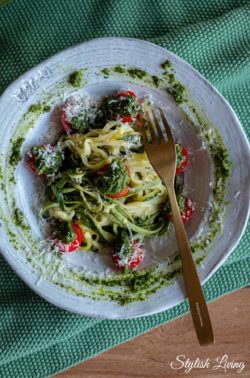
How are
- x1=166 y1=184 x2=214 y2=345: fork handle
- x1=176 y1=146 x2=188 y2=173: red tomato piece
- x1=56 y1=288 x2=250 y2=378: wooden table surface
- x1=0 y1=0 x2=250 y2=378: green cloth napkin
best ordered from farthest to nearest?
x1=56 y1=288 x2=250 y2=378: wooden table surface < x1=0 y1=0 x2=250 y2=378: green cloth napkin < x1=176 y1=146 x2=188 y2=173: red tomato piece < x1=166 y1=184 x2=214 y2=345: fork handle

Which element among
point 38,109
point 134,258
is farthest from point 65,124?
point 134,258

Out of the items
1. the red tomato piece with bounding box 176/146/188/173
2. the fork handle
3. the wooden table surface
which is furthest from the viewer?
the wooden table surface

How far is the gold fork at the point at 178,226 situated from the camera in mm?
1991

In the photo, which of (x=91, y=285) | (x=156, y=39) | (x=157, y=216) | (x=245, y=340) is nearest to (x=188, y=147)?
(x=157, y=216)

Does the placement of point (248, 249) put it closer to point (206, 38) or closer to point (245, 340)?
point (245, 340)

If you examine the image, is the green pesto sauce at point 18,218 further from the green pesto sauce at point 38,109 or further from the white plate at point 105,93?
the green pesto sauce at point 38,109

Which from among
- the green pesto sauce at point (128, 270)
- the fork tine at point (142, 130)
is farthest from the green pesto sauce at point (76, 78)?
the fork tine at point (142, 130)

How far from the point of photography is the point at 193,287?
6.55 ft

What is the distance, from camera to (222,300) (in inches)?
96.7

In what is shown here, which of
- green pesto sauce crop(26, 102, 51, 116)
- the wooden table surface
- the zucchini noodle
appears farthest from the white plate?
the wooden table surface

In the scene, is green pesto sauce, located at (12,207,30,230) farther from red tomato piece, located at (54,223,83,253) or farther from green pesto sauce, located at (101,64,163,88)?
green pesto sauce, located at (101,64,163,88)

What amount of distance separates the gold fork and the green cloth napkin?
0.31 meters

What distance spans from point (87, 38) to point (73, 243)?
2.98 ft

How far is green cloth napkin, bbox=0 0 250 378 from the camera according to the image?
221 centimetres
